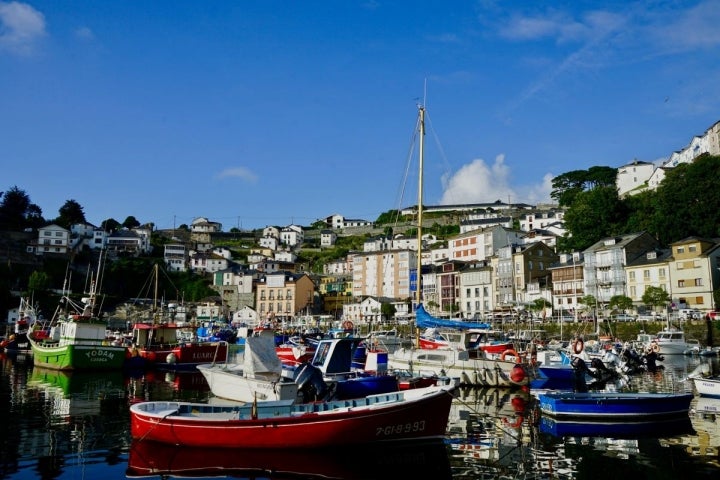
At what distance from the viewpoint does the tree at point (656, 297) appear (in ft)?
203

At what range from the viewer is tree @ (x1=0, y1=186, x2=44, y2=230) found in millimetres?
125500

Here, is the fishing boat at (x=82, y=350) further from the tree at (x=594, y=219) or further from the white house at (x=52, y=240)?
the white house at (x=52, y=240)

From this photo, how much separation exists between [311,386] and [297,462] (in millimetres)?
3466

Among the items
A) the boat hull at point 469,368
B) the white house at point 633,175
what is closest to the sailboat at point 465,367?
the boat hull at point 469,368

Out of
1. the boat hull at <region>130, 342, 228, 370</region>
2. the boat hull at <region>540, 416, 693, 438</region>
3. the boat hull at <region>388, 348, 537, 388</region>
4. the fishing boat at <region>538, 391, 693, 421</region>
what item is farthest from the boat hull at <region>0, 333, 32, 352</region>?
the fishing boat at <region>538, 391, 693, 421</region>

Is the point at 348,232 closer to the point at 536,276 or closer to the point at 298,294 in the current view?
the point at 298,294

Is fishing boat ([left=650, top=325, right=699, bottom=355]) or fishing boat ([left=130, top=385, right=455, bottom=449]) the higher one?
fishing boat ([left=650, top=325, right=699, bottom=355])

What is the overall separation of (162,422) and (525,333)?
51245 mm

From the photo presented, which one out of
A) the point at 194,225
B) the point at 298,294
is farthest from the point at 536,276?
the point at 194,225

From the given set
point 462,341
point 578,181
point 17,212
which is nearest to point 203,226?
point 17,212

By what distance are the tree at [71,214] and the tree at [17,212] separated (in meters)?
4.78

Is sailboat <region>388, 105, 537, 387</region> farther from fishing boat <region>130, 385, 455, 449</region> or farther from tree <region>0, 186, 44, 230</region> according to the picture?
tree <region>0, 186, 44, 230</region>

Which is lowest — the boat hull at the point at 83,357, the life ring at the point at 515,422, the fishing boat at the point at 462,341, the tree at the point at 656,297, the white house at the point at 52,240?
the life ring at the point at 515,422

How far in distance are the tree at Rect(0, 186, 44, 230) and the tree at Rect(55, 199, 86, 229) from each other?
15.7ft
